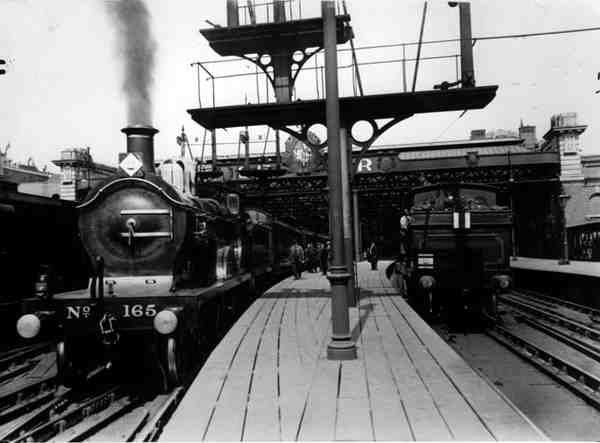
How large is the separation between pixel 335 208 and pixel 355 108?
4021mm

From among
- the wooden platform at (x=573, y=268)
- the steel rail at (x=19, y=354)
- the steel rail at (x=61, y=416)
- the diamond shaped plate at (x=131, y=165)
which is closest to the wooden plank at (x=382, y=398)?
the steel rail at (x=61, y=416)

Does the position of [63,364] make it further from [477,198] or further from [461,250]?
[477,198]

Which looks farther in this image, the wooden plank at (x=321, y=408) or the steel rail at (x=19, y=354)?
the steel rail at (x=19, y=354)

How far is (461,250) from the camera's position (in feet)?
34.1

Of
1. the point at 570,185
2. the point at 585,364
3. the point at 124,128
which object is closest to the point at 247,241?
the point at 124,128

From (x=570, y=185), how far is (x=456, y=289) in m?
19.2

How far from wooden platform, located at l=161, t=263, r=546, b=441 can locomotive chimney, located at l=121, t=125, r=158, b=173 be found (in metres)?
2.65

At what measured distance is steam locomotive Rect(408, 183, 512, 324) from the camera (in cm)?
1028

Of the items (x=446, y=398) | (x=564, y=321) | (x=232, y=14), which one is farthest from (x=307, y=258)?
(x=446, y=398)

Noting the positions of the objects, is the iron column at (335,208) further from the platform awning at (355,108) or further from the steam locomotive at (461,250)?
the steam locomotive at (461,250)

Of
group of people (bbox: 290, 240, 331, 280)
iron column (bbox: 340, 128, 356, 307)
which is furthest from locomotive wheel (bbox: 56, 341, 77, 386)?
group of people (bbox: 290, 240, 331, 280)

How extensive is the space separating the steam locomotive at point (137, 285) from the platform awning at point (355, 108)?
236 cm

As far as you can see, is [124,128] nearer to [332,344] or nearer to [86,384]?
[86,384]

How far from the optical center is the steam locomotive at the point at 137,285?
634 centimetres
